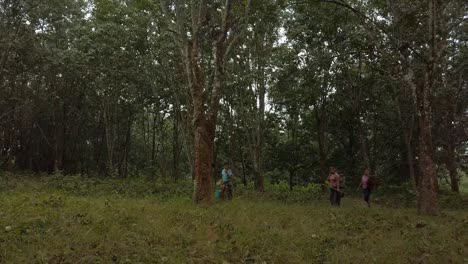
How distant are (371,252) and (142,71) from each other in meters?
22.7

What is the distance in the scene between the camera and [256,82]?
25.7m

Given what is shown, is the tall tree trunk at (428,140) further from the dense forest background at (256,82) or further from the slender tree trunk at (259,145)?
the slender tree trunk at (259,145)

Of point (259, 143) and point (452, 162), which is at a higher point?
Result: point (259, 143)

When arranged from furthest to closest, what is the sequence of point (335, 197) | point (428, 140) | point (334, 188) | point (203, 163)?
point (335, 197) < point (334, 188) < point (428, 140) < point (203, 163)

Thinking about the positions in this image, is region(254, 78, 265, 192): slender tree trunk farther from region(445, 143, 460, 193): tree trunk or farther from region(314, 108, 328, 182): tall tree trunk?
region(445, 143, 460, 193): tree trunk

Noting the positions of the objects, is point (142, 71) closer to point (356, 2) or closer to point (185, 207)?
point (356, 2)

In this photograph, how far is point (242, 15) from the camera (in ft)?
54.7

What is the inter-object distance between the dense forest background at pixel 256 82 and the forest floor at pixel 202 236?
3.45 metres

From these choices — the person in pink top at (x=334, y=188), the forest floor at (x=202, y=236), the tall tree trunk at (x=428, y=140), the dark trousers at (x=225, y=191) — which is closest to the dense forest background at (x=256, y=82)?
the tall tree trunk at (x=428, y=140)

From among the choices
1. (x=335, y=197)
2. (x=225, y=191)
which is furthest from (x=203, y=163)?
(x=335, y=197)

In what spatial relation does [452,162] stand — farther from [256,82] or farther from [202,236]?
[202,236]

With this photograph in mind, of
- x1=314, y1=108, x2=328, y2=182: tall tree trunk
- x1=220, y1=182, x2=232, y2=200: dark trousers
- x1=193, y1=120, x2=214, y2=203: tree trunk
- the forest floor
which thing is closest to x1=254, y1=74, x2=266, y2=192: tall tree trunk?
x1=314, y1=108, x2=328, y2=182: tall tree trunk

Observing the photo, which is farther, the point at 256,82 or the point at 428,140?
the point at 256,82

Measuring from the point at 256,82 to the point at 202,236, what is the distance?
Answer: 55.0 ft
